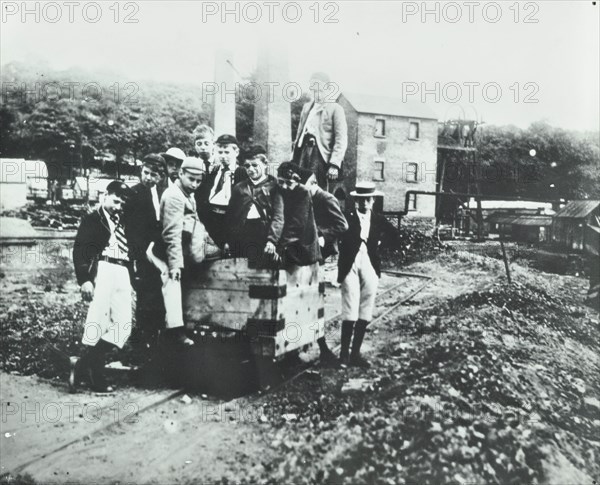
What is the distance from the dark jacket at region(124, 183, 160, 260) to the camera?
3545 millimetres

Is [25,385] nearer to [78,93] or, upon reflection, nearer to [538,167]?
[78,93]

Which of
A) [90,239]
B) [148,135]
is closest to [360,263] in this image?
[148,135]

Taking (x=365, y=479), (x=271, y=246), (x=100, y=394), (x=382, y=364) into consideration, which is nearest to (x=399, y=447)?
(x=365, y=479)

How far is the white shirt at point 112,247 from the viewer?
3564 mm

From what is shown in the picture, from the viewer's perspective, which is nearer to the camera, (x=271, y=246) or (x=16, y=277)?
(x=271, y=246)

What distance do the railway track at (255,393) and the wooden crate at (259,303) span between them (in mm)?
175

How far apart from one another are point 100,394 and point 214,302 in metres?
1.00

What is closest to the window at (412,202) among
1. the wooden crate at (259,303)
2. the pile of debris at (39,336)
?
the wooden crate at (259,303)

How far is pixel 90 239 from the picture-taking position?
3.55 metres

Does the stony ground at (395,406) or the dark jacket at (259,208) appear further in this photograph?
the dark jacket at (259,208)

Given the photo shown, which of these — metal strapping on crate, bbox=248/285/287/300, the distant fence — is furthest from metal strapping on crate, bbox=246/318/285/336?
the distant fence

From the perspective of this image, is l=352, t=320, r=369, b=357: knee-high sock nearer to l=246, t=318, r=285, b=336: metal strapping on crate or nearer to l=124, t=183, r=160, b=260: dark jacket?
l=246, t=318, r=285, b=336: metal strapping on crate

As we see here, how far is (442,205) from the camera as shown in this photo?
3.50 m

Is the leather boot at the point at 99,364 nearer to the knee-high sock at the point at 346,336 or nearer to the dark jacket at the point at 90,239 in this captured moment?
the dark jacket at the point at 90,239
